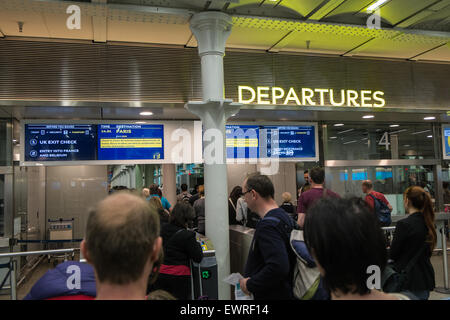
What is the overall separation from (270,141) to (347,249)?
605cm

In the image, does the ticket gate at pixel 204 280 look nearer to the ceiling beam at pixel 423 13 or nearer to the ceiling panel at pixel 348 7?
the ceiling panel at pixel 348 7

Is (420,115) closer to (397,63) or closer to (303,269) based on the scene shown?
(397,63)

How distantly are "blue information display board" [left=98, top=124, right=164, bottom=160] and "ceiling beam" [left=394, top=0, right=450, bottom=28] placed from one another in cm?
425

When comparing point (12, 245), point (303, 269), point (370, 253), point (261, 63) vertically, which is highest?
point (261, 63)

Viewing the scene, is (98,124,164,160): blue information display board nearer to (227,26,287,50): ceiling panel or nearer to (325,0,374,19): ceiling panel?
(227,26,287,50): ceiling panel

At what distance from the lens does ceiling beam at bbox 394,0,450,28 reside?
514 centimetres

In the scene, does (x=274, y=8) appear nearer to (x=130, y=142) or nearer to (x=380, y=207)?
(x=130, y=142)

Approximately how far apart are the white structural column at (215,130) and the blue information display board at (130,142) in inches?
74.7

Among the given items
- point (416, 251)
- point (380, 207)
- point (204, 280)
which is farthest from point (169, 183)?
point (416, 251)

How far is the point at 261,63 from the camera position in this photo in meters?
6.57

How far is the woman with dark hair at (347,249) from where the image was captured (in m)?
1.21

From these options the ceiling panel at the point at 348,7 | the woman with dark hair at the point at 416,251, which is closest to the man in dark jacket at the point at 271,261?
the woman with dark hair at the point at 416,251

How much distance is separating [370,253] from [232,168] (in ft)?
30.9
